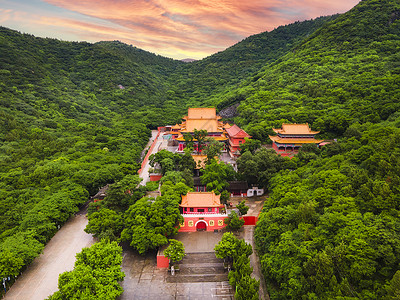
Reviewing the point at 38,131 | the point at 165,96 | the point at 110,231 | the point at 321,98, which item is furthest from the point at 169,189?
the point at 165,96

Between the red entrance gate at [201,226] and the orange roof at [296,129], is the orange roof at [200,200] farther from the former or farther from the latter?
the orange roof at [296,129]

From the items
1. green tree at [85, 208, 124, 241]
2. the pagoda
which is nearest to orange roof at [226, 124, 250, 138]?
the pagoda

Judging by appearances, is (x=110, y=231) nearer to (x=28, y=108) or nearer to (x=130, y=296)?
(x=130, y=296)

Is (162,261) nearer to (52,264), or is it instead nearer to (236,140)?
(52,264)

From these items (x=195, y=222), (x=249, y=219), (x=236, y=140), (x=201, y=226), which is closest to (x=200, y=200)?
(x=195, y=222)

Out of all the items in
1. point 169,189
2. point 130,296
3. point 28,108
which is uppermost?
point 28,108

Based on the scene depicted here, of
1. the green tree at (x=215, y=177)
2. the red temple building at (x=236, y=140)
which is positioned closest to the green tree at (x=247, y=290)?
the green tree at (x=215, y=177)

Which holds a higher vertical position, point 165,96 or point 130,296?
point 165,96
